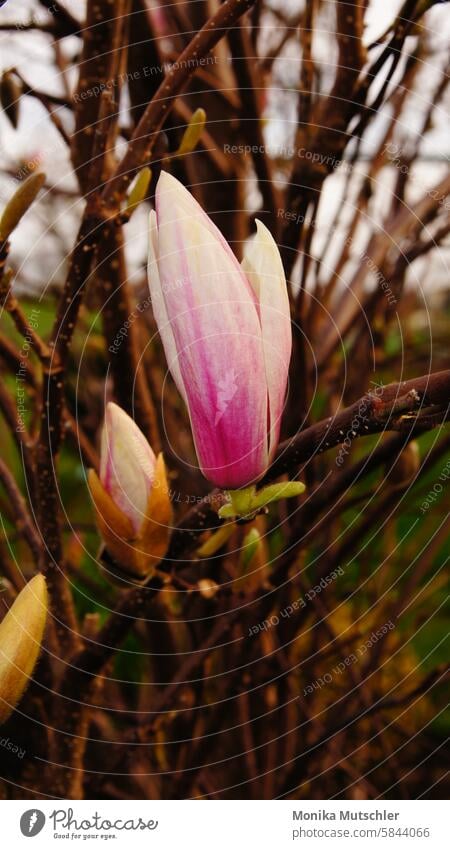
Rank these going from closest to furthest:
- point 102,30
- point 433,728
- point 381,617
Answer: point 102,30 < point 381,617 < point 433,728

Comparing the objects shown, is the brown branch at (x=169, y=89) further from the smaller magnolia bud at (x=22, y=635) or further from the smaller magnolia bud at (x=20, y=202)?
the smaller magnolia bud at (x=22, y=635)

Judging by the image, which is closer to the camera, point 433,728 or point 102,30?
point 102,30

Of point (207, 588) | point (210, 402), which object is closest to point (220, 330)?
point (210, 402)

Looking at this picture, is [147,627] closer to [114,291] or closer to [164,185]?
[114,291]

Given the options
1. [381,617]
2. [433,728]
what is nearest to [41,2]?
[381,617]

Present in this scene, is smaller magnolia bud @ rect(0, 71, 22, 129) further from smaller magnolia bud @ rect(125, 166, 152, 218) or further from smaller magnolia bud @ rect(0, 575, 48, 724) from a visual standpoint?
smaller magnolia bud @ rect(0, 575, 48, 724)

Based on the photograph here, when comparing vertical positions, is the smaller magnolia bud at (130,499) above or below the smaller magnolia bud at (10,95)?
below

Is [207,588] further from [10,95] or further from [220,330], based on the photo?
[10,95]

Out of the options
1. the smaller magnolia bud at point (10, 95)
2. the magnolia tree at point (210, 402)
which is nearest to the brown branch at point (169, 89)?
the magnolia tree at point (210, 402)
